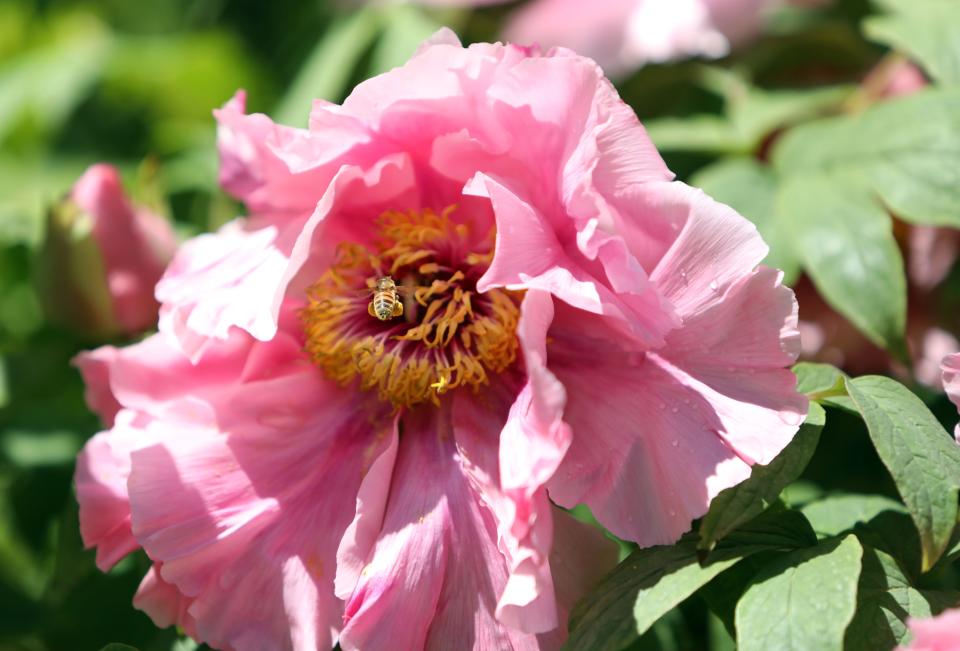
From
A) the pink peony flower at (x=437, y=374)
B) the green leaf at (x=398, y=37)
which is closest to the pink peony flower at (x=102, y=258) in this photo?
the pink peony flower at (x=437, y=374)

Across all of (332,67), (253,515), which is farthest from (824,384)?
(332,67)

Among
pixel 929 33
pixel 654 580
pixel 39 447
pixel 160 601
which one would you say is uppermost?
pixel 929 33

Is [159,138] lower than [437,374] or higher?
lower

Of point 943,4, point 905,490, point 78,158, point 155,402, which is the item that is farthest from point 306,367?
point 78,158

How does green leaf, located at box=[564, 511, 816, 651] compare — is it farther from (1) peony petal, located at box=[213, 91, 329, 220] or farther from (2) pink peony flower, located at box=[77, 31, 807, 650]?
(1) peony petal, located at box=[213, 91, 329, 220]

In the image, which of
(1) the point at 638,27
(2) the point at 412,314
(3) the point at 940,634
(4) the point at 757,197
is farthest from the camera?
(1) the point at 638,27

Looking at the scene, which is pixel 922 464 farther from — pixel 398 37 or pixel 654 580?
pixel 398 37

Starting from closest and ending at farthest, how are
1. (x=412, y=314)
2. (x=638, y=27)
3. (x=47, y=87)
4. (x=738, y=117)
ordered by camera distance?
1. (x=412, y=314)
2. (x=738, y=117)
3. (x=638, y=27)
4. (x=47, y=87)
